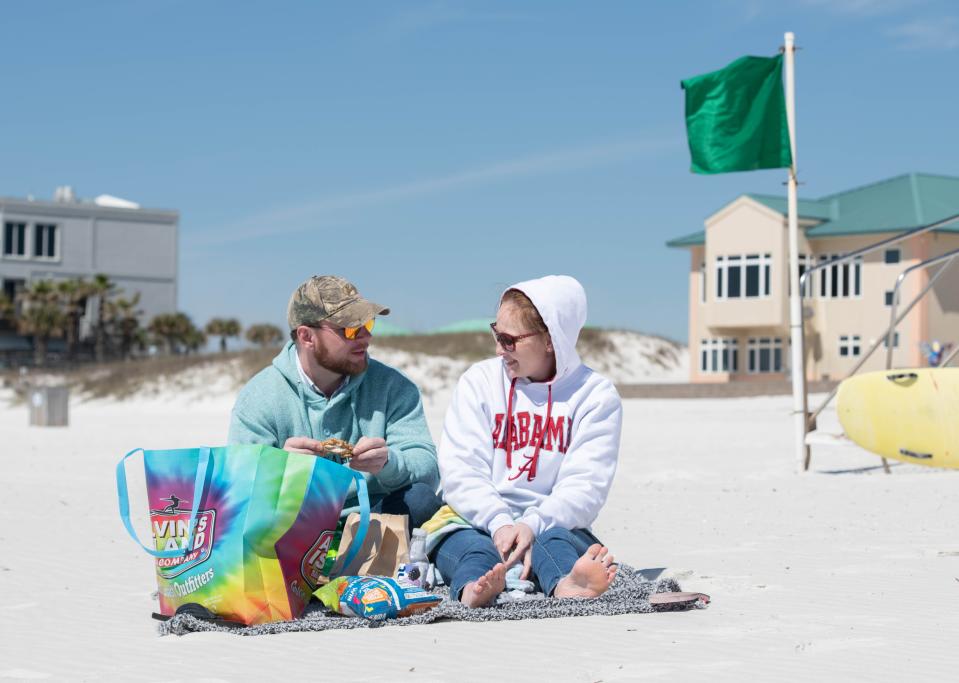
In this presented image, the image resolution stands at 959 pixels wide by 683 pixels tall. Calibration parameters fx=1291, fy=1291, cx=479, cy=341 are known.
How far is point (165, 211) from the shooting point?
2660 inches

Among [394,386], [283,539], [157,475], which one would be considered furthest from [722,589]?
[157,475]

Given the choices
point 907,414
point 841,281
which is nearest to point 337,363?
point 907,414

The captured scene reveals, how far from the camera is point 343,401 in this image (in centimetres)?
483

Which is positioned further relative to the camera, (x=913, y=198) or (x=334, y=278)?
(x=913, y=198)

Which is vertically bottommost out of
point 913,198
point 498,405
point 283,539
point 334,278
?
point 283,539

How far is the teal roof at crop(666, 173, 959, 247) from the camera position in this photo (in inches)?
1323

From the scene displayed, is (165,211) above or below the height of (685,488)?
above

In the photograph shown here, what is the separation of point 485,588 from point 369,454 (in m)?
0.63

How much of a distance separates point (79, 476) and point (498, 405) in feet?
25.1

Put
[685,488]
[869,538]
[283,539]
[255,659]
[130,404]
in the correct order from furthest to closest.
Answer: [130,404]
[685,488]
[869,538]
[283,539]
[255,659]

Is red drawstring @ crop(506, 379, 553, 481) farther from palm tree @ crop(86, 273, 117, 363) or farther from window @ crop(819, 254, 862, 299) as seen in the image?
palm tree @ crop(86, 273, 117, 363)

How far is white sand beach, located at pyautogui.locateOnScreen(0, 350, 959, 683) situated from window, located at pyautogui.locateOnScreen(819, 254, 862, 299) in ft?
82.7

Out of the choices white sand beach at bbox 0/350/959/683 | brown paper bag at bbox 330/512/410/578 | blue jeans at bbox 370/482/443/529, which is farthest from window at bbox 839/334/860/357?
brown paper bag at bbox 330/512/410/578

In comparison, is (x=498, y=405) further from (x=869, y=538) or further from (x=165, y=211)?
(x=165, y=211)
